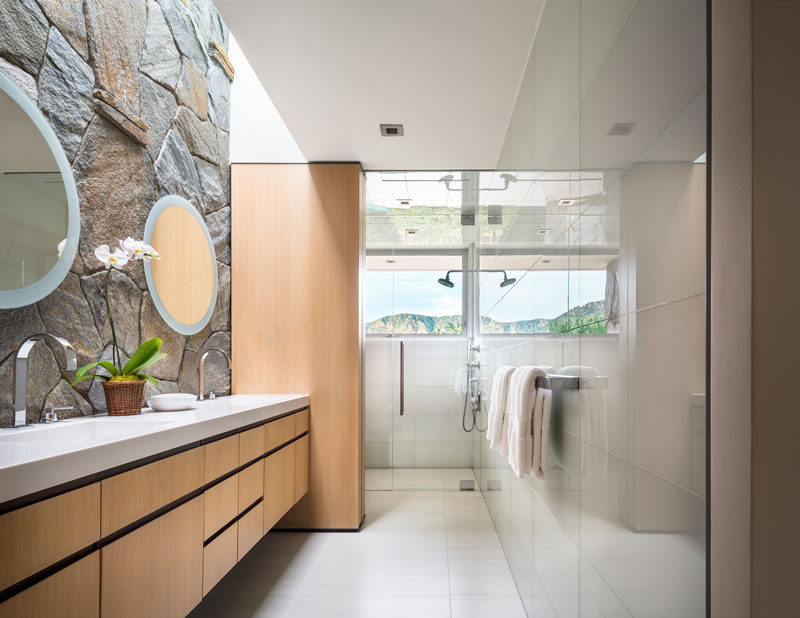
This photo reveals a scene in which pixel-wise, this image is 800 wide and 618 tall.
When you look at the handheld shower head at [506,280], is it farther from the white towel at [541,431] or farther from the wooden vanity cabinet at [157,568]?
the wooden vanity cabinet at [157,568]

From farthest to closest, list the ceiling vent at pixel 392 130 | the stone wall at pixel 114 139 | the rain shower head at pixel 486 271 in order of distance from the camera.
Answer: the ceiling vent at pixel 392 130
the rain shower head at pixel 486 271
the stone wall at pixel 114 139

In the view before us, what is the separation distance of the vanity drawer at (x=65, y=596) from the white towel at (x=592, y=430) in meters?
1.19

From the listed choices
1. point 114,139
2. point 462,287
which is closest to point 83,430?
point 114,139

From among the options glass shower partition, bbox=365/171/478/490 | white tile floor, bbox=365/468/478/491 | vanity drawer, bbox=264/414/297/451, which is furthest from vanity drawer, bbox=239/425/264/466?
white tile floor, bbox=365/468/478/491

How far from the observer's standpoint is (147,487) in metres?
1.58

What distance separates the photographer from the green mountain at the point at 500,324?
1532 millimetres

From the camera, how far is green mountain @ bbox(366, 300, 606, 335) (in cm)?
153

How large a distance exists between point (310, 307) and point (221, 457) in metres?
1.77

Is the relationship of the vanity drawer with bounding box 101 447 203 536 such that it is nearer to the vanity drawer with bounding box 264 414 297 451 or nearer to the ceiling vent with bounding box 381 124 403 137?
the vanity drawer with bounding box 264 414 297 451

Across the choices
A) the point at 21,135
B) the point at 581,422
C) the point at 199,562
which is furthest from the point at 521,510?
the point at 21,135

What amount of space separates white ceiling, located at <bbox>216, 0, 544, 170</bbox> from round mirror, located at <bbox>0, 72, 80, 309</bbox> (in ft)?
2.55

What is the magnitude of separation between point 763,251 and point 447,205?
151 inches

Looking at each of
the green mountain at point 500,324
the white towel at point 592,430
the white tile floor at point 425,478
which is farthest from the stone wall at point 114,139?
the white towel at point 592,430

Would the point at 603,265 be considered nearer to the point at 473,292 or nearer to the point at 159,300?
the point at 159,300
